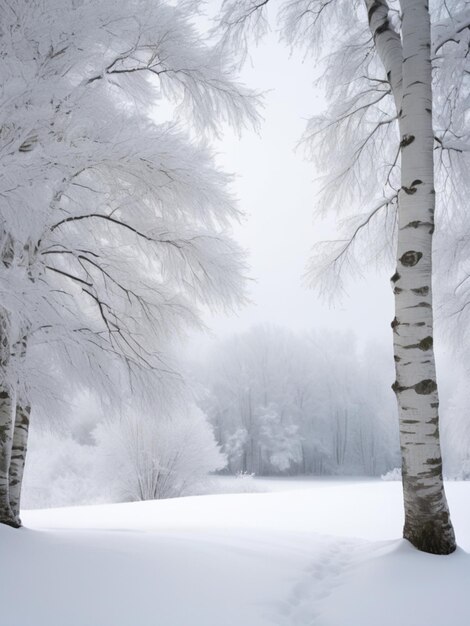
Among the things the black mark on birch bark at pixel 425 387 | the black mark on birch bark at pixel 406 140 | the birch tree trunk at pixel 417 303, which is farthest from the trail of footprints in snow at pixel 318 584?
the black mark on birch bark at pixel 406 140

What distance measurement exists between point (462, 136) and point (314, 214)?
1.80 metres

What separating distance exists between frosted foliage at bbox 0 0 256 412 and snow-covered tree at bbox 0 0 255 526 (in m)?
0.01

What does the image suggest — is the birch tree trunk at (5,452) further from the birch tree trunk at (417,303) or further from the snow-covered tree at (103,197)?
the birch tree trunk at (417,303)

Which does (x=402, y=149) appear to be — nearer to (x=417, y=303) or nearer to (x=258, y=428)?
(x=417, y=303)

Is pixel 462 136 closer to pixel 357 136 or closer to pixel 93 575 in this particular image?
pixel 357 136

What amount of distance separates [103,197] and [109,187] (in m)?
0.34

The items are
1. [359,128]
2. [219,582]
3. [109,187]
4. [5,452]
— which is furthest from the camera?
[359,128]

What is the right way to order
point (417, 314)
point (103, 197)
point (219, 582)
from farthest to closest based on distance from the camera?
point (103, 197) → point (417, 314) → point (219, 582)

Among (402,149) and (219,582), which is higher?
(402,149)

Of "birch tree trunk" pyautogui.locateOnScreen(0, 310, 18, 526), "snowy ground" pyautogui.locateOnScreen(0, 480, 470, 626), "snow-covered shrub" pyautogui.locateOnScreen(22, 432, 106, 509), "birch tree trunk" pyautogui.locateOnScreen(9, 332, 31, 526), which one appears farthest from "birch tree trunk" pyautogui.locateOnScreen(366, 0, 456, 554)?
"snow-covered shrub" pyautogui.locateOnScreen(22, 432, 106, 509)

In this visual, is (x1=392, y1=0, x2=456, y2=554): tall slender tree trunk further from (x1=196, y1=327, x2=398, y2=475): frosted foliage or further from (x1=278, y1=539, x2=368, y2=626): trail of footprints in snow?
(x1=196, y1=327, x2=398, y2=475): frosted foliage

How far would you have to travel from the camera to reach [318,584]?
2.54 meters

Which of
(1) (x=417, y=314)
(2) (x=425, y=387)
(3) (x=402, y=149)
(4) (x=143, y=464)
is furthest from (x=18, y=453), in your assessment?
(4) (x=143, y=464)

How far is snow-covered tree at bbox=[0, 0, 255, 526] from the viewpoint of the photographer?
276 cm
